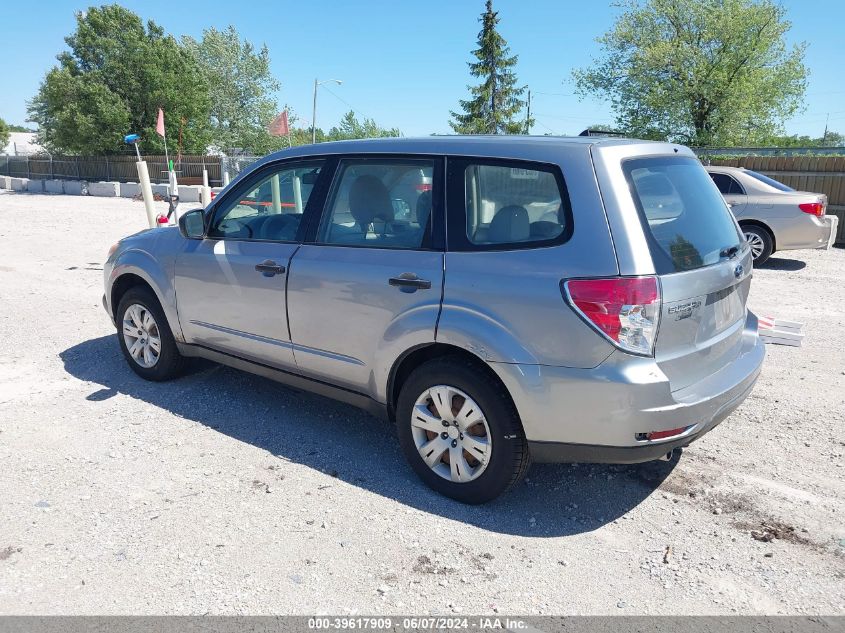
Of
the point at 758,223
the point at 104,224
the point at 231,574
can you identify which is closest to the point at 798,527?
the point at 231,574

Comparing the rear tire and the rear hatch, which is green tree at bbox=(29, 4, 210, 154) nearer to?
the rear tire

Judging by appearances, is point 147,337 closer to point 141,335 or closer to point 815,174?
point 141,335

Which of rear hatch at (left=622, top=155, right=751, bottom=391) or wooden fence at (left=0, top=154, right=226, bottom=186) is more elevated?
wooden fence at (left=0, top=154, right=226, bottom=186)

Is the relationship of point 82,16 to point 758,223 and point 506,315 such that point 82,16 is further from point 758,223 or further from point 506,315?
point 506,315

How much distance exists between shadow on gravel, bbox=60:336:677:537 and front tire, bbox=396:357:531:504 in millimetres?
154

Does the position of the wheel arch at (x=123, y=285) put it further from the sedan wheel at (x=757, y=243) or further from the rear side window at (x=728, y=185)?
the sedan wheel at (x=757, y=243)

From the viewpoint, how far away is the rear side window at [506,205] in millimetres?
3053

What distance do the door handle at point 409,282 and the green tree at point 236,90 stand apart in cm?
5376

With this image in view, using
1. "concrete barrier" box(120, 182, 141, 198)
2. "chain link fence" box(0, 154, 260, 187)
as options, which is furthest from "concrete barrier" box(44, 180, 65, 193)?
"concrete barrier" box(120, 182, 141, 198)

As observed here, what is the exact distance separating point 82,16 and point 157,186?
17.7 meters

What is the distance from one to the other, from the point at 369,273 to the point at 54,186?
36.4 m

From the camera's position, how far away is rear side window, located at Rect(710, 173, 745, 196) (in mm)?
10586

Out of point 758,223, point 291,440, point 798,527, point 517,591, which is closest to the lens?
point 517,591

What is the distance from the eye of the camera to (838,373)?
211 inches
